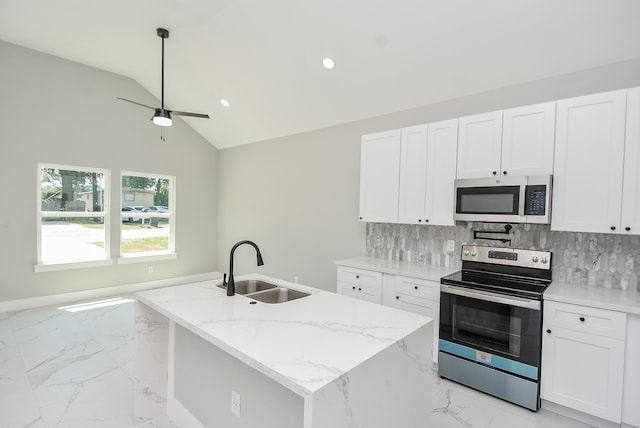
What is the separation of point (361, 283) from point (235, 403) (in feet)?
6.15

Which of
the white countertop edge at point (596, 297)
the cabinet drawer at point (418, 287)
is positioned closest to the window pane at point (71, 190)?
the cabinet drawer at point (418, 287)

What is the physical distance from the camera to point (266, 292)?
2.33 meters

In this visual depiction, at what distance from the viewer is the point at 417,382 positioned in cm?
168

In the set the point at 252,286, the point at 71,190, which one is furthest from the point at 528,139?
the point at 71,190

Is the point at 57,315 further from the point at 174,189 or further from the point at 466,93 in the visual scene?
the point at 466,93

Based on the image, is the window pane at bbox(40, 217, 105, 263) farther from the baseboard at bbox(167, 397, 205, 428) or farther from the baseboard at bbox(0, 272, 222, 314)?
the baseboard at bbox(167, 397, 205, 428)

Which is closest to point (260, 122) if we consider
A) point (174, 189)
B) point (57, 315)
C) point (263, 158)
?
point (263, 158)

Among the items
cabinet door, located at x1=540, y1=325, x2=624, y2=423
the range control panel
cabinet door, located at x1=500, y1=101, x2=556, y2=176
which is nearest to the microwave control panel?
cabinet door, located at x1=500, y1=101, x2=556, y2=176

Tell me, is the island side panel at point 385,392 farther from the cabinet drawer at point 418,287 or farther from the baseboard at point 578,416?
the baseboard at point 578,416

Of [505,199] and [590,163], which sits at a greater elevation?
[590,163]

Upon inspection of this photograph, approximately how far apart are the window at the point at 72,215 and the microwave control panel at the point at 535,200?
561 centimetres

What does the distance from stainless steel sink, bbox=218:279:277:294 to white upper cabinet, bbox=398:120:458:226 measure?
1.56m

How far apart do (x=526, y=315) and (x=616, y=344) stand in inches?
19.1

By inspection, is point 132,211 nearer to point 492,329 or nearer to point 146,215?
point 146,215
